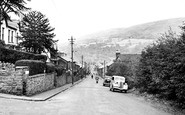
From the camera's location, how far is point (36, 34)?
4800 centimetres

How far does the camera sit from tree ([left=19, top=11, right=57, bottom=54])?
47.5 meters

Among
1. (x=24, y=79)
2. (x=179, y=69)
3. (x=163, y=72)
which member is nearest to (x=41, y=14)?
(x=24, y=79)

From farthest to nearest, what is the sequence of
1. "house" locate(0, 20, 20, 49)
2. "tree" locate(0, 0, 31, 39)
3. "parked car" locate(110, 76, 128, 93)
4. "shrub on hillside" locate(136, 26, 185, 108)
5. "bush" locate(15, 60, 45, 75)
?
"house" locate(0, 20, 20, 49)
"parked car" locate(110, 76, 128, 93)
"tree" locate(0, 0, 31, 39)
"bush" locate(15, 60, 45, 75)
"shrub on hillside" locate(136, 26, 185, 108)

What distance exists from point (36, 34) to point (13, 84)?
2818 centimetres

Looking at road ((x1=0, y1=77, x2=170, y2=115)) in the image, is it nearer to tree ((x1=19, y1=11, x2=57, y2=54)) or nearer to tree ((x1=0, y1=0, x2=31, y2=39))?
tree ((x1=0, y1=0, x2=31, y2=39))

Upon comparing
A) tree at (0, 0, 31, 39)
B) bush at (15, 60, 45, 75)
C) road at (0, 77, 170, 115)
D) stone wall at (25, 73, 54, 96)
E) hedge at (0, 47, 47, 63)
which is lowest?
road at (0, 77, 170, 115)

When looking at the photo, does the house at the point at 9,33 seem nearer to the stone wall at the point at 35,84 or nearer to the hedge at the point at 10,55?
the hedge at the point at 10,55

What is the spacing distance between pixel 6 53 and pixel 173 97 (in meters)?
17.6

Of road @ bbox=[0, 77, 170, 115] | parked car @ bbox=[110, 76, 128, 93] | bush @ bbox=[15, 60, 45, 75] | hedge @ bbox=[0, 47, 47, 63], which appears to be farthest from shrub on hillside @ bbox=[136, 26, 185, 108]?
hedge @ bbox=[0, 47, 47, 63]

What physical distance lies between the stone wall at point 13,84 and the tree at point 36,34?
26.6m

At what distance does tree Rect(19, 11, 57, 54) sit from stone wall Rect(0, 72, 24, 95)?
2655cm

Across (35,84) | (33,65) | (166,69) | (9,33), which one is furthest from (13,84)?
(9,33)

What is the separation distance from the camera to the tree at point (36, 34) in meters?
47.5

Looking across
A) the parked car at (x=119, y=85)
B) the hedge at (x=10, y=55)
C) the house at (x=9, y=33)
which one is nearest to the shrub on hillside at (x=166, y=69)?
the parked car at (x=119, y=85)
